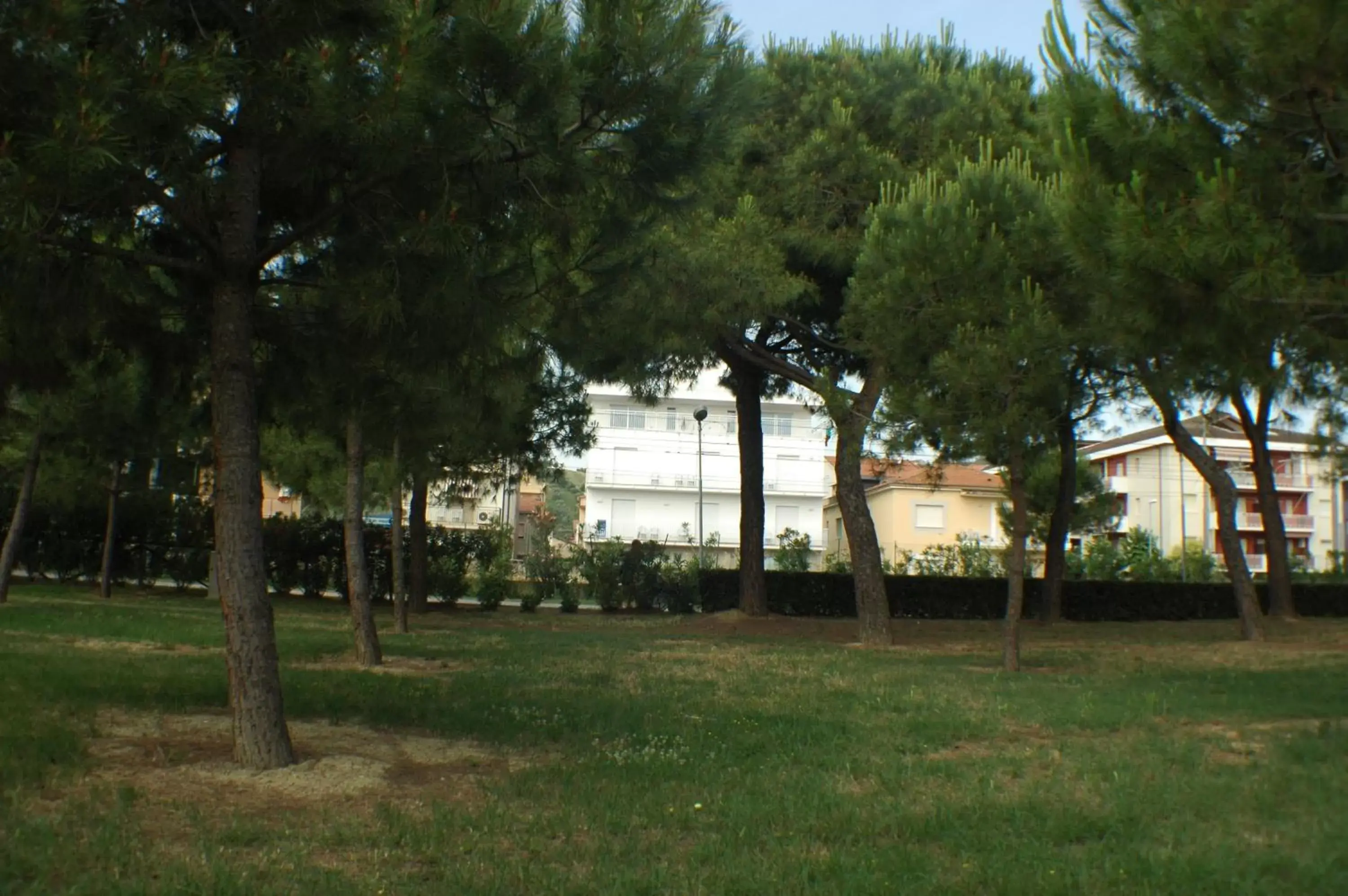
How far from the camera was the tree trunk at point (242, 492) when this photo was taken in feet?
20.0

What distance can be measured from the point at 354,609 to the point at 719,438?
46.5 metres

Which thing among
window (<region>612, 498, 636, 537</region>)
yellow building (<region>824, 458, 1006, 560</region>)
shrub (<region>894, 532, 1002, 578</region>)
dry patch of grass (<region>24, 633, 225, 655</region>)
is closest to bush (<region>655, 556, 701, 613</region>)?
shrub (<region>894, 532, 1002, 578</region>)

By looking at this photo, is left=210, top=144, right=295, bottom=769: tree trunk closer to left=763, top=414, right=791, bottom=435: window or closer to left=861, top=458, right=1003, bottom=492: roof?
left=861, top=458, right=1003, bottom=492: roof

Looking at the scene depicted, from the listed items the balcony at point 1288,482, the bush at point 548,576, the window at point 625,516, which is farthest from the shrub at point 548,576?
the balcony at point 1288,482

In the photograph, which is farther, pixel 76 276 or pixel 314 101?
pixel 76 276

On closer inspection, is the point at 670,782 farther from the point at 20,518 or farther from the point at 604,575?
the point at 604,575

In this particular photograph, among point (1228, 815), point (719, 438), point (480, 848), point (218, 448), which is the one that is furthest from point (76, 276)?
point (719, 438)

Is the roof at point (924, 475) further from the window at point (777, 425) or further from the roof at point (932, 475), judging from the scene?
the window at point (777, 425)

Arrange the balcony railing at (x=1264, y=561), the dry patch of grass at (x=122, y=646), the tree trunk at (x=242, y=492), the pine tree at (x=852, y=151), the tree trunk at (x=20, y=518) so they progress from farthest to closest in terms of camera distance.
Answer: the balcony railing at (x=1264, y=561) < the tree trunk at (x=20, y=518) < the pine tree at (x=852, y=151) < the dry patch of grass at (x=122, y=646) < the tree trunk at (x=242, y=492)

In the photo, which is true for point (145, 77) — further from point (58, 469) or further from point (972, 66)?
point (58, 469)

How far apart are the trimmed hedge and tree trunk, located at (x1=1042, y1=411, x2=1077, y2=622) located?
2.08 metres

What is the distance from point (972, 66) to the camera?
17.5 metres

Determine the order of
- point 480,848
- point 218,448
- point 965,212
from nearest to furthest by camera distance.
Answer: point 480,848 < point 218,448 < point 965,212

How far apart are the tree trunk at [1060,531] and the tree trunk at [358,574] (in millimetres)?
12107
